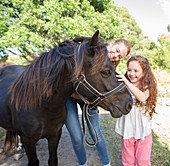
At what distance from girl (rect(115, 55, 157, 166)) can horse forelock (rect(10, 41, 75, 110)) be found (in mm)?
914

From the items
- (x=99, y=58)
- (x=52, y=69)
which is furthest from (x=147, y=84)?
(x=52, y=69)

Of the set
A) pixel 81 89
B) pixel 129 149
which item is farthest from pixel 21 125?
pixel 129 149

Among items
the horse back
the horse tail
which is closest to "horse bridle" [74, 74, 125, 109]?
the horse back

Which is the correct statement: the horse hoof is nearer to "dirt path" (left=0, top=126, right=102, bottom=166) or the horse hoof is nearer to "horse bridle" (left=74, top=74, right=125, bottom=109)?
"dirt path" (left=0, top=126, right=102, bottom=166)

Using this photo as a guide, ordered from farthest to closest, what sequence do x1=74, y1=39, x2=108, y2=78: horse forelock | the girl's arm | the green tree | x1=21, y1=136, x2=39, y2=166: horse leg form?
the green tree < x1=21, y1=136, x2=39, y2=166: horse leg < the girl's arm < x1=74, y1=39, x2=108, y2=78: horse forelock

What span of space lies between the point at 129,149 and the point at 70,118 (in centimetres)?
97

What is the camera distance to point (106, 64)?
1.07 metres

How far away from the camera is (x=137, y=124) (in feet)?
5.14

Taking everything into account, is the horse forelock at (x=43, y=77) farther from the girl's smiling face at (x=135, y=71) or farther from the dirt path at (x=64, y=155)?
the dirt path at (x=64, y=155)

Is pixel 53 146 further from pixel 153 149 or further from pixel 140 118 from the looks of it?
pixel 153 149

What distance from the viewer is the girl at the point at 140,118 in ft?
4.83

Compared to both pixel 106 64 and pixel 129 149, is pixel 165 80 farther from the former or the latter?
pixel 106 64

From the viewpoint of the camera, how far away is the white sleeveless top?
1529mm

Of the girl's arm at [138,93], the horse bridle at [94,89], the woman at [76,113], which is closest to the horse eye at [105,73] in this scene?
the horse bridle at [94,89]
